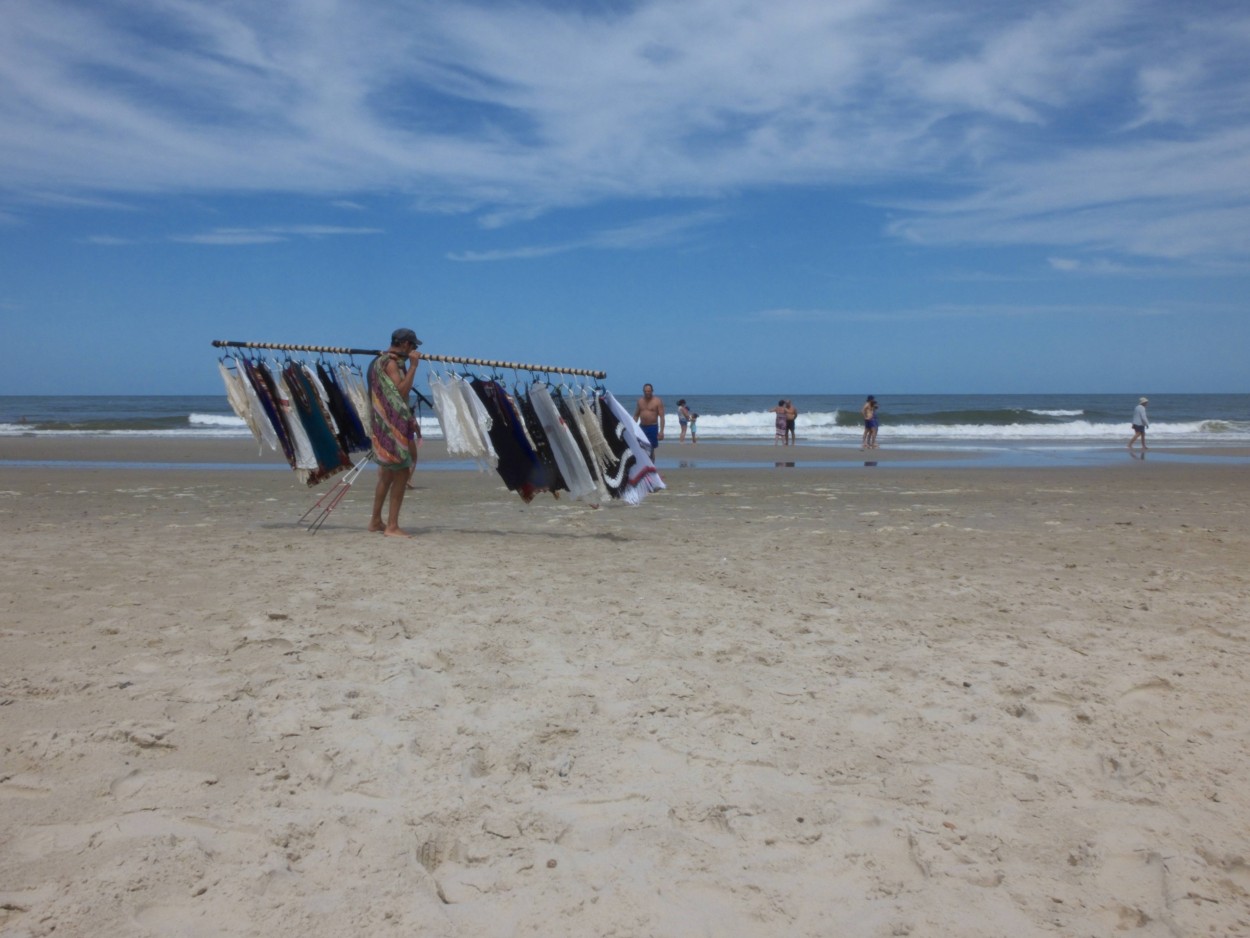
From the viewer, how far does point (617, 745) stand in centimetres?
374

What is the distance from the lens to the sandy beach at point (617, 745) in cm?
282

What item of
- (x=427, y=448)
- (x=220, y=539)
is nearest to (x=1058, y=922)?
(x=220, y=539)

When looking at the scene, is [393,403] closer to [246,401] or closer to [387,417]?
[387,417]

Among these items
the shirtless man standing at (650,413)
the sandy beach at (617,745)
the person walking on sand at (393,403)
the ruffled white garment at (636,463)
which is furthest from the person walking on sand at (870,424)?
the person walking on sand at (393,403)

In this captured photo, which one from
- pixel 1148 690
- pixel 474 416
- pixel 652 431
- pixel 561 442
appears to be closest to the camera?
pixel 1148 690

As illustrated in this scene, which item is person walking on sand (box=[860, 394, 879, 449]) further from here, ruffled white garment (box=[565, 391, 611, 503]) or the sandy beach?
the sandy beach

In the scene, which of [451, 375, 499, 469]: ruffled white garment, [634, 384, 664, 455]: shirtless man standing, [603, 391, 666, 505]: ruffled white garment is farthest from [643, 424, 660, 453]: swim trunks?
[451, 375, 499, 469]: ruffled white garment

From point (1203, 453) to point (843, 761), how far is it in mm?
24009

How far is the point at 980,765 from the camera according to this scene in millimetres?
3623

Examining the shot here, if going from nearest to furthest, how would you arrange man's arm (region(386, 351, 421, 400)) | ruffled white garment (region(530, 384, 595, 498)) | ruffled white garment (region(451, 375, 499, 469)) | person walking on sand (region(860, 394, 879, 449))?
man's arm (region(386, 351, 421, 400))
ruffled white garment (region(451, 375, 499, 469))
ruffled white garment (region(530, 384, 595, 498))
person walking on sand (region(860, 394, 879, 449))

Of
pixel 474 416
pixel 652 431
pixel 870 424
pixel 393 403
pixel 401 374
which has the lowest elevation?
pixel 870 424

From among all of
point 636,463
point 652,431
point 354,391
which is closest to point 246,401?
point 354,391

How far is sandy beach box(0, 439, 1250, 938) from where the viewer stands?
9.25 feet

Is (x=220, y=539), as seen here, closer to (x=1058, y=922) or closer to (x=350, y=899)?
(x=350, y=899)
